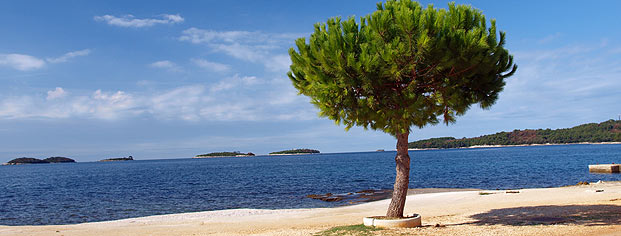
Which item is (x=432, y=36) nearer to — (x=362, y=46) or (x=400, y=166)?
(x=362, y=46)

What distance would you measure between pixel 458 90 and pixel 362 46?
148 inches

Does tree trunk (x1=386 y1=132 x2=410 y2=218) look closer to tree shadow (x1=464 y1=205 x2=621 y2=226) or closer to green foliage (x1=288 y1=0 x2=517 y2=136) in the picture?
green foliage (x1=288 y1=0 x2=517 y2=136)

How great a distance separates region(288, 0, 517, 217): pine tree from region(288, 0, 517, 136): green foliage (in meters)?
0.03

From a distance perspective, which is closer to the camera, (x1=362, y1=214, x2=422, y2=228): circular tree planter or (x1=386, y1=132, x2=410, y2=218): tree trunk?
(x1=362, y1=214, x2=422, y2=228): circular tree planter

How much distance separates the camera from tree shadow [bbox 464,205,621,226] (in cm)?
1448

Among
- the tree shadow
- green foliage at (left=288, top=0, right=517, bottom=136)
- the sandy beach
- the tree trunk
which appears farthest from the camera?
the tree trunk

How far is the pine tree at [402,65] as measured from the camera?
1224 centimetres

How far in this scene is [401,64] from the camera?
491 inches

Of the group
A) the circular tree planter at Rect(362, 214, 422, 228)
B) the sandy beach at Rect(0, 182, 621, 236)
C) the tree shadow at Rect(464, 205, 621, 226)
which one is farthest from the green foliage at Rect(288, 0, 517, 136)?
the tree shadow at Rect(464, 205, 621, 226)

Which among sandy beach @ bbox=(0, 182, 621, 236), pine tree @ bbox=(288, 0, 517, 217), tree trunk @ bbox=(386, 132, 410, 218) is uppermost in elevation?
pine tree @ bbox=(288, 0, 517, 217)

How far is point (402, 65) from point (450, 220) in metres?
7.22

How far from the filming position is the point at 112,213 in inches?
1303

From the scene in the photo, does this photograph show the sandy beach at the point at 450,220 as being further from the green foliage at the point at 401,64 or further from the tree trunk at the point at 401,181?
the green foliage at the point at 401,64

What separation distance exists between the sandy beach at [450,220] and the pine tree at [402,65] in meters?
3.80
